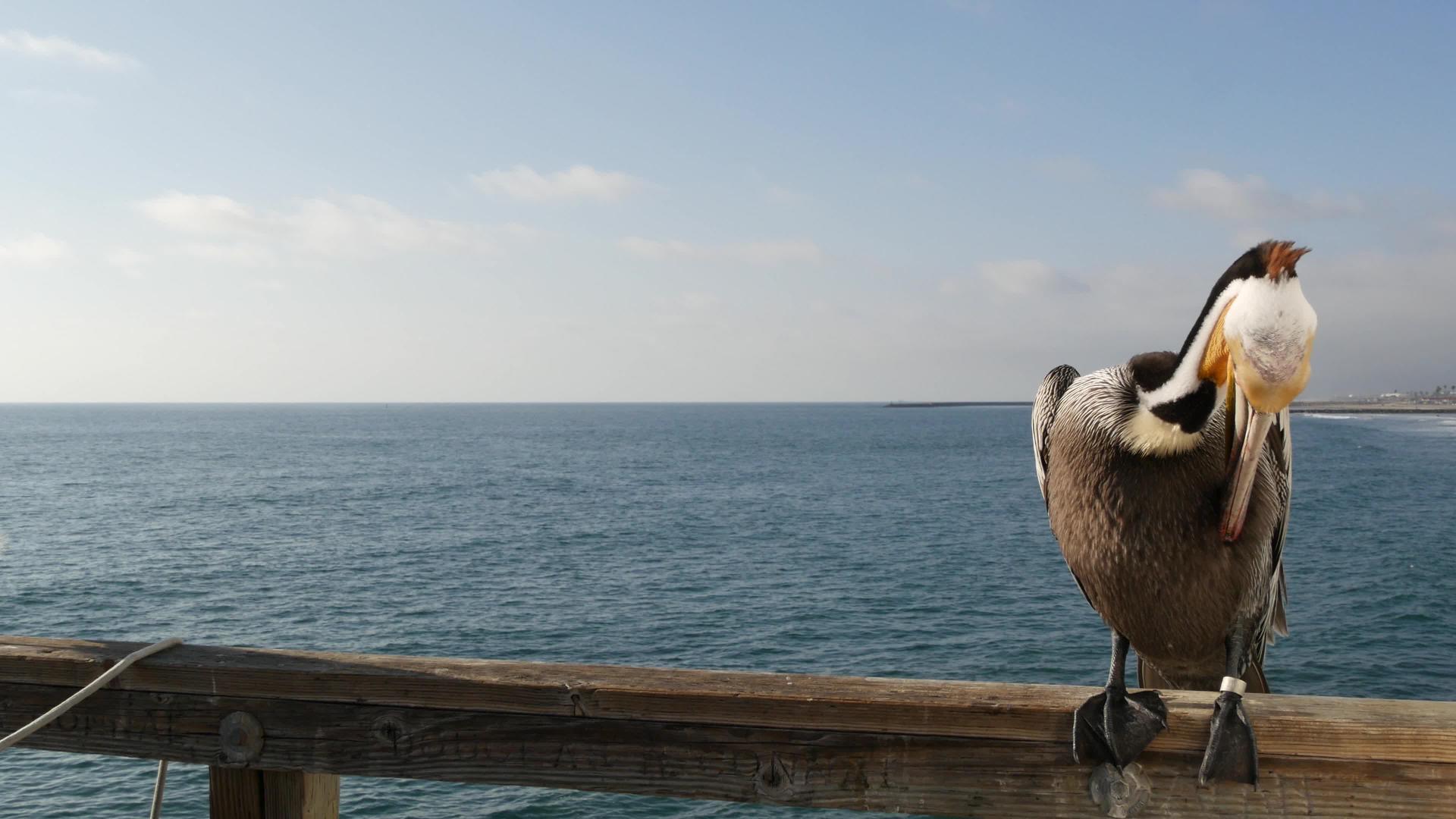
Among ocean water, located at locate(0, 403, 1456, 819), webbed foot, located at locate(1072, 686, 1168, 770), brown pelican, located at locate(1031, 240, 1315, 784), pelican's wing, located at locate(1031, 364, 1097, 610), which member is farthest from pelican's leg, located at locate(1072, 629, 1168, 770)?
ocean water, located at locate(0, 403, 1456, 819)

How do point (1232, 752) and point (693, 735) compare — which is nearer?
point (1232, 752)

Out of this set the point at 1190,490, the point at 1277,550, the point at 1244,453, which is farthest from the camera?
the point at 1277,550

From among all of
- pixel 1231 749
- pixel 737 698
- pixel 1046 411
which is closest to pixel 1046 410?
pixel 1046 411

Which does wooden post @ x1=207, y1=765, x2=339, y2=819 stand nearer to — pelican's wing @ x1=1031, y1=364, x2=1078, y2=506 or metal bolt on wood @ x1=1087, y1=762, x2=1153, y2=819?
metal bolt on wood @ x1=1087, y1=762, x2=1153, y2=819

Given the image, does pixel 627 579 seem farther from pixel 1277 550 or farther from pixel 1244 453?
pixel 1244 453

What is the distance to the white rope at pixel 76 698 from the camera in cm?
195

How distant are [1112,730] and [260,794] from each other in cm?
173

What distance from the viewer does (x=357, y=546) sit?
36219mm

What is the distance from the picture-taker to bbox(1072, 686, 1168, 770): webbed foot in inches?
73.0

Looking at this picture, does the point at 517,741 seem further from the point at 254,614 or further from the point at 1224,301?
the point at 254,614

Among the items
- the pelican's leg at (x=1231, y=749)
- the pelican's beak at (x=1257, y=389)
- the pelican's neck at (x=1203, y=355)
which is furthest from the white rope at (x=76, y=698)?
the pelican's neck at (x=1203, y=355)

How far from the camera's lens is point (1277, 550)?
10.1 feet

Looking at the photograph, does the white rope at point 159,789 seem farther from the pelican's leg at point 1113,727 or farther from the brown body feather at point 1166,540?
the brown body feather at point 1166,540

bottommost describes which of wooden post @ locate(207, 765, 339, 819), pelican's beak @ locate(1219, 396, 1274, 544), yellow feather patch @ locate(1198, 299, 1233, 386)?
wooden post @ locate(207, 765, 339, 819)
